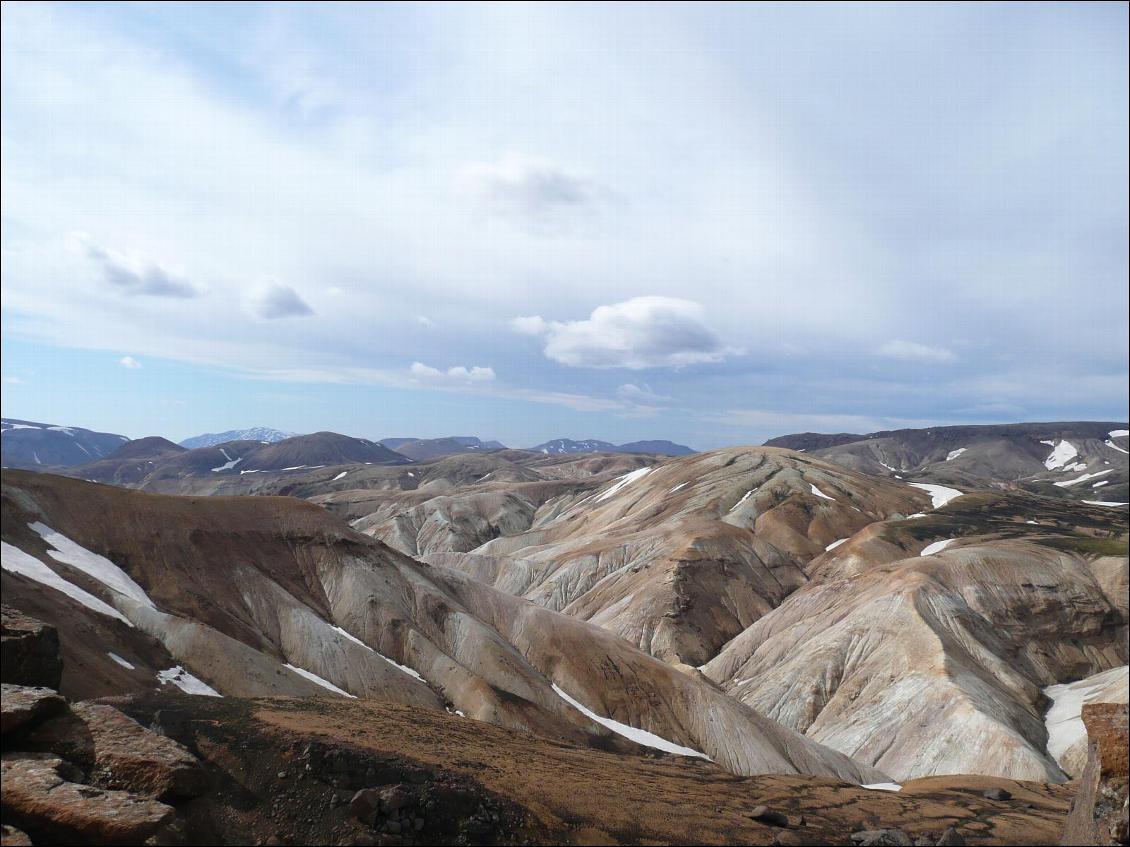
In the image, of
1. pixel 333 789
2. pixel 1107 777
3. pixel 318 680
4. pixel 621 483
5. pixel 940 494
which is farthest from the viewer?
pixel 621 483

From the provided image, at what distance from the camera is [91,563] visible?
46.8 meters

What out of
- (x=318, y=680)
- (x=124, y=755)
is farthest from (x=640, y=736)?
(x=124, y=755)

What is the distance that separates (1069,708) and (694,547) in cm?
4567

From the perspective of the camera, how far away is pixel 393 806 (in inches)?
553

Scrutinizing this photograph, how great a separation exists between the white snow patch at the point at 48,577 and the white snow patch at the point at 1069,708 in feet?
246

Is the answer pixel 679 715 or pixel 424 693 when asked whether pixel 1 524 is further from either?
pixel 679 715

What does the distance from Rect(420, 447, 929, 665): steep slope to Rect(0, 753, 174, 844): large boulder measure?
72.0 m

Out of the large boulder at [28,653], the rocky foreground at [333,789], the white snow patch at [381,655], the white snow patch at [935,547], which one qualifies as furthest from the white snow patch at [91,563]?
the white snow patch at [935,547]

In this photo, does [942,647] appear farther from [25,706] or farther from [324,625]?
[25,706]

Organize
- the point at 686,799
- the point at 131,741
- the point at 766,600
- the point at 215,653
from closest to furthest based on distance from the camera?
the point at 131,741, the point at 686,799, the point at 215,653, the point at 766,600

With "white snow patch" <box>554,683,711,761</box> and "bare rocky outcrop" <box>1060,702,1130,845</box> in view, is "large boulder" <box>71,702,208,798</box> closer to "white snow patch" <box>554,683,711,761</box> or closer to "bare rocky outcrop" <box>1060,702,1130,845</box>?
"bare rocky outcrop" <box>1060,702,1130,845</box>

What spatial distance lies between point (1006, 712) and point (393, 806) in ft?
204

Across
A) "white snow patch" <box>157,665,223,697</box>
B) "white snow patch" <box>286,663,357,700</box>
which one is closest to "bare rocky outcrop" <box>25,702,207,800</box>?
"white snow patch" <box>157,665,223,697</box>

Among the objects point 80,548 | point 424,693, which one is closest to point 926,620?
point 424,693
